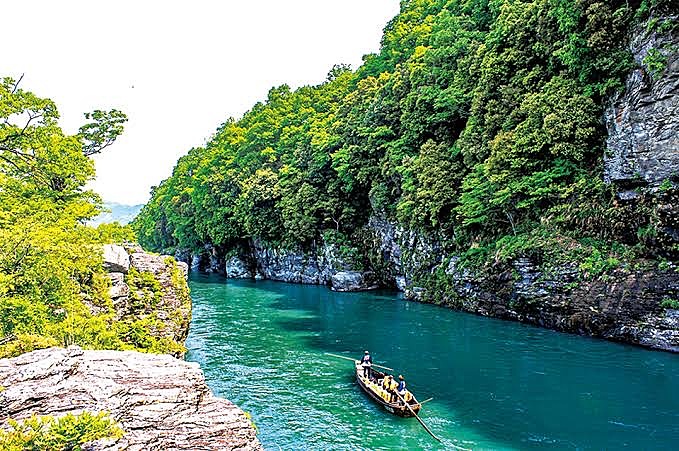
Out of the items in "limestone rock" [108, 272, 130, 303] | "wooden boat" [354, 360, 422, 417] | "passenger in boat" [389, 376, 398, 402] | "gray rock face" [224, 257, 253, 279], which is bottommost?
"wooden boat" [354, 360, 422, 417]

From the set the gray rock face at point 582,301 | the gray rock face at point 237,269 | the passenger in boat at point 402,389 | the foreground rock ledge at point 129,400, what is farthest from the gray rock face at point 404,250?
the foreground rock ledge at point 129,400

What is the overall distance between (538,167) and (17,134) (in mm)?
27564

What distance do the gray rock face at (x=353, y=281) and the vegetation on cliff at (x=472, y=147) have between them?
473cm

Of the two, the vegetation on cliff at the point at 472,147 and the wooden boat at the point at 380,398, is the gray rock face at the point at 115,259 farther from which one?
the vegetation on cliff at the point at 472,147

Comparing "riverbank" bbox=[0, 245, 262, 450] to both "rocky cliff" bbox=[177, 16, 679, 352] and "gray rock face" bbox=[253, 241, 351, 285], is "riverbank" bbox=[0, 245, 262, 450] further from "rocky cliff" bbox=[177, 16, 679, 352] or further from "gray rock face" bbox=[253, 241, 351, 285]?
"gray rock face" bbox=[253, 241, 351, 285]

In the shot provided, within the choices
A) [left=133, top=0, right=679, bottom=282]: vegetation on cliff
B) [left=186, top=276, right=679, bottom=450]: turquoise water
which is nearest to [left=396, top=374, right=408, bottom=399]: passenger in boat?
[left=186, top=276, right=679, bottom=450]: turquoise water

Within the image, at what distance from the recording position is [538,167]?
31703 millimetres

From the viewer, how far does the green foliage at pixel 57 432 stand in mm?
7027

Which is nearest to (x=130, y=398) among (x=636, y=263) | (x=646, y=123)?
(x=636, y=263)

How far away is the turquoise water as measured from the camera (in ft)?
53.4

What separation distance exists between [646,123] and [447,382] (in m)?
16.6

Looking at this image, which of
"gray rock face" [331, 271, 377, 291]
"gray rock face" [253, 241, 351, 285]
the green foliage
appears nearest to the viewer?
the green foliage

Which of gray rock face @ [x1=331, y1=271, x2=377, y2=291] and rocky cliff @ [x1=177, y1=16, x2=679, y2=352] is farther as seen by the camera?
gray rock face @ [x1=331, y1=271, x2=377, y2=291]

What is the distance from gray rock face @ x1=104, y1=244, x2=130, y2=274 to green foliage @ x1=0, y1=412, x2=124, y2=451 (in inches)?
513
